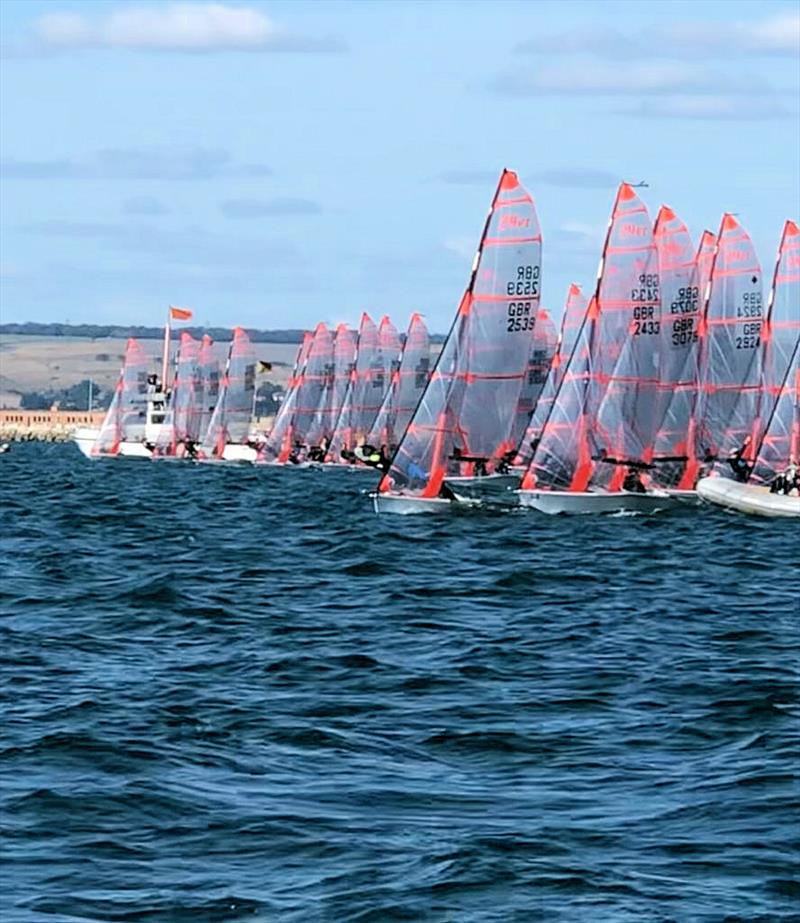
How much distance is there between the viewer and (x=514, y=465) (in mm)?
83688

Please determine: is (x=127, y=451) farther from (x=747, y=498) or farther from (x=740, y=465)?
(x=747, y=498)

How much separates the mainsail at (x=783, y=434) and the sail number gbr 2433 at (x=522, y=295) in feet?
24.3

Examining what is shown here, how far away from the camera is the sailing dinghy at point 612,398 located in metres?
58.3

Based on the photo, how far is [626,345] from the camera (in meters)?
61.4

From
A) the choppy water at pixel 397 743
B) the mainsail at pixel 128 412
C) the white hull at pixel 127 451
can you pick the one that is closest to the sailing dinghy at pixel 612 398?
the choppy water at pixel 397 743

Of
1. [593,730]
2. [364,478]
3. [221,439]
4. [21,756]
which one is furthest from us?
[221,439]

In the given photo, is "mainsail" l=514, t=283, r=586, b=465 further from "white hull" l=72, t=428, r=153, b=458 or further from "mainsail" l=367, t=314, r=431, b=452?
"white hull" l=72, t=428, r=153, b=458

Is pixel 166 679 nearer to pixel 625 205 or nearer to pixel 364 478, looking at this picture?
pixel 625 205

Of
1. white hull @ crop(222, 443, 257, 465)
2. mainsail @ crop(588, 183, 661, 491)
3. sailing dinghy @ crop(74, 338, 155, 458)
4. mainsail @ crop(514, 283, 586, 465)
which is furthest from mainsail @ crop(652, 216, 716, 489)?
sailing dinghy @ crop(74, 338, 155, 458)

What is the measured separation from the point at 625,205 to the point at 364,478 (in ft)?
128

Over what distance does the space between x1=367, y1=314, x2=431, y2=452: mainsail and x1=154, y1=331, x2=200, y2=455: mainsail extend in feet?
75.1

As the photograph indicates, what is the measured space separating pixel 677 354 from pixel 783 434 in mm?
4217

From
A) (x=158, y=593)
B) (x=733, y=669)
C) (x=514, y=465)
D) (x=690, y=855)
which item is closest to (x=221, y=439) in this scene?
(x=514, y=465)

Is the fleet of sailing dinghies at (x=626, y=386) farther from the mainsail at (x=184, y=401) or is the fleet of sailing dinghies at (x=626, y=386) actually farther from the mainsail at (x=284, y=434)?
the mainsail at (x=184, y=401)
